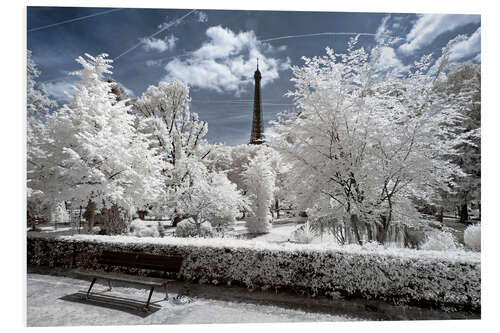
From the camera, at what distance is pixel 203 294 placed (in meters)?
4.19

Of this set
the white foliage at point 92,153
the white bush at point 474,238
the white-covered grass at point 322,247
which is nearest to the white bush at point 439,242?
the white bush at point 474,238

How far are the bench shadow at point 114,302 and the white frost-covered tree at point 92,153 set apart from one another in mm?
2263

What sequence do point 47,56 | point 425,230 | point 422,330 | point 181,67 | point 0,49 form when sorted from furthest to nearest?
point 425,230, point 181,67, point 47,56, point 0,49, point 422,330

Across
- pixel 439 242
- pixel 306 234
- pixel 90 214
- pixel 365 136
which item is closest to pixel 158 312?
pixel 90 214

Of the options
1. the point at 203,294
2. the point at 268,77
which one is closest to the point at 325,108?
the point at 268,77

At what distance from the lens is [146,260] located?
14.0 feet

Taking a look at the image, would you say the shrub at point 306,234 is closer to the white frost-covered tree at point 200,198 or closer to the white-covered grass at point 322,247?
the white frost-covered tree at point 200,198

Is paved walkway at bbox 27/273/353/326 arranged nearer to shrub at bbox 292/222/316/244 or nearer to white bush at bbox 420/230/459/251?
white bush at bbox 420/230/459/251

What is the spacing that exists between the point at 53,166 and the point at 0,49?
221 cm

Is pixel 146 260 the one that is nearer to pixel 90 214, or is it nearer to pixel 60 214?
pixel 60 214

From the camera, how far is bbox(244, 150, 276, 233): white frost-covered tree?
43.3ft

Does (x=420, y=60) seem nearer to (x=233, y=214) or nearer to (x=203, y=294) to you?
(x=203, y=294)

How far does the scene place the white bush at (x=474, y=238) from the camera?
5.25 meters

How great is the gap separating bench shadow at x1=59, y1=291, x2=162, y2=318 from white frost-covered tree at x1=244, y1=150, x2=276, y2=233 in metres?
8.94
